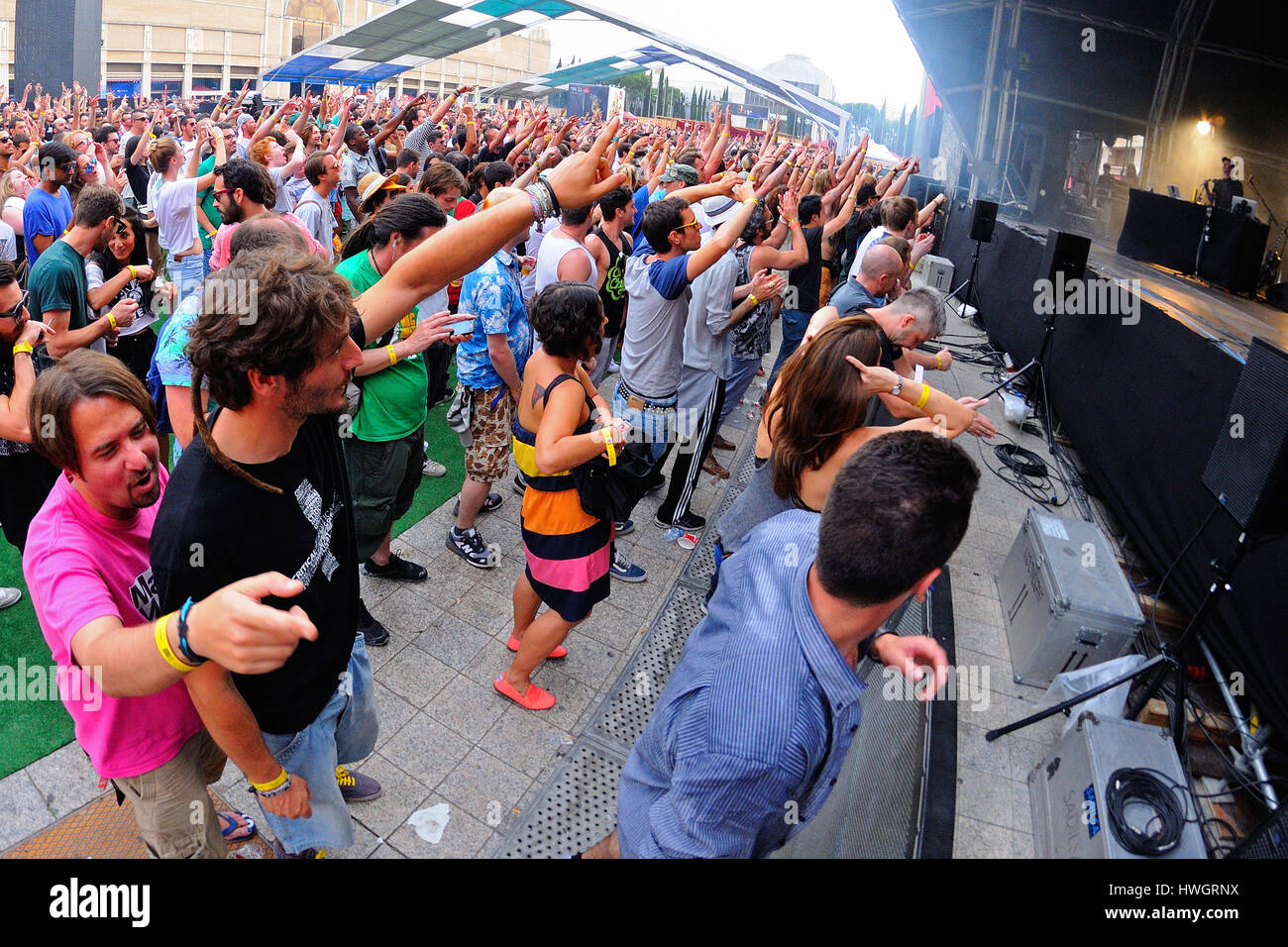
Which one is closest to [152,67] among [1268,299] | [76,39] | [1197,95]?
[76,39]

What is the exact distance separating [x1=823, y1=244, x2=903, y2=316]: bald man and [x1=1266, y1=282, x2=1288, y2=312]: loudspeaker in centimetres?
901

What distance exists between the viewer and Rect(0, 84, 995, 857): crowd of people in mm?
1373

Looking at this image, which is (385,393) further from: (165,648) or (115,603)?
(165,648)

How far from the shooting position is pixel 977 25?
20.2 metres

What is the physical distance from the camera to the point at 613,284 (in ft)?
18.2

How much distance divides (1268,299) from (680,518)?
10.5 meters

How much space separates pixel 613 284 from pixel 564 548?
2.94 m

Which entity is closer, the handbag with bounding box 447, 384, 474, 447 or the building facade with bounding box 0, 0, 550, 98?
Answer: the handbag with bounding box 447, 384, 474, 447

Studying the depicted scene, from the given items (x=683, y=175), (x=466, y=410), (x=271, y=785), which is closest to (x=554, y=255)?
(x=466, y=410)

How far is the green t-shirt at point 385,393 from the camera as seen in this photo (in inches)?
133

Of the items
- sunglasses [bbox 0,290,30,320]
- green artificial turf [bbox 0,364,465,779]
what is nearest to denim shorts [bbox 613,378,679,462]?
green artificial turf [bbox 0,364,465,779]

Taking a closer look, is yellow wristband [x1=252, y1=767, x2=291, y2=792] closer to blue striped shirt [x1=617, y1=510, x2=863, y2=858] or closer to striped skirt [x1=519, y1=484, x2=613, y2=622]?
blue striped shirt [x1=617, y1=510, x2=863, y2=858]
